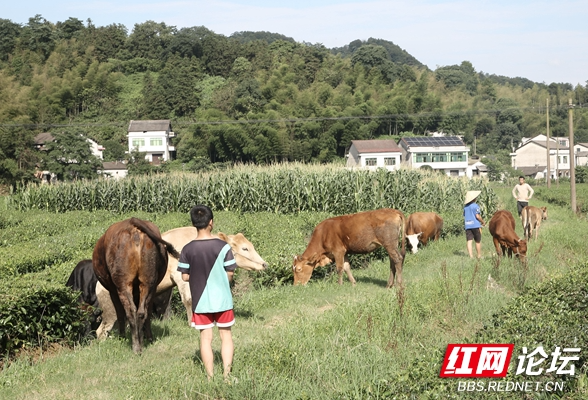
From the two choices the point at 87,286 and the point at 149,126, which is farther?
the point at 149,126

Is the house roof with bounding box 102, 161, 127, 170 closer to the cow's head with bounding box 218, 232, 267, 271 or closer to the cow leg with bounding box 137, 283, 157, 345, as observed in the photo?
the cow's head with bounding box 218, 232, 267, 271

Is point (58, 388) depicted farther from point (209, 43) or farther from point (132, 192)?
point (209, 43)

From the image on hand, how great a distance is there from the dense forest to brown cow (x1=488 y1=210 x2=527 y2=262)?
41.4m

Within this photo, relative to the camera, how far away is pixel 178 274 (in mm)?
9695

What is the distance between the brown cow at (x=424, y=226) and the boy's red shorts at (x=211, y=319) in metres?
14.4

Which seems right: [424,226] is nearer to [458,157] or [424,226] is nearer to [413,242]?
[413,242]

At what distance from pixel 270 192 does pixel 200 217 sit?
1978cm

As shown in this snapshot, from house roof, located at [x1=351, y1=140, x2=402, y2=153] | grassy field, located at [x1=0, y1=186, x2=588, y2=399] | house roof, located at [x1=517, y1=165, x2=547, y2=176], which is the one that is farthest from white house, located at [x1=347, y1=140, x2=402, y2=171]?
grassy field, located at [x1=0, y1=186, x2=588, y2=399]

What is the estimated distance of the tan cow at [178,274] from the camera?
9539mm

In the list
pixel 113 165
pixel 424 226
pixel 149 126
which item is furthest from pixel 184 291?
pixel 149 126

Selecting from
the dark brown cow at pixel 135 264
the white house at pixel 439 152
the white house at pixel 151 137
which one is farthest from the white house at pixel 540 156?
the dark brown cow at pixel 135 264

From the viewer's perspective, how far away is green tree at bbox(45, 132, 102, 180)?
5084 centimetres

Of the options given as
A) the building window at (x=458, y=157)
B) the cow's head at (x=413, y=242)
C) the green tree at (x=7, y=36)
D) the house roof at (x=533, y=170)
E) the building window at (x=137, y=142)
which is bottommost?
the house roof at (x=533, y=170)

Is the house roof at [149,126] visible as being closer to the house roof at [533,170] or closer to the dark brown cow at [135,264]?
the house roof at [533,170]
